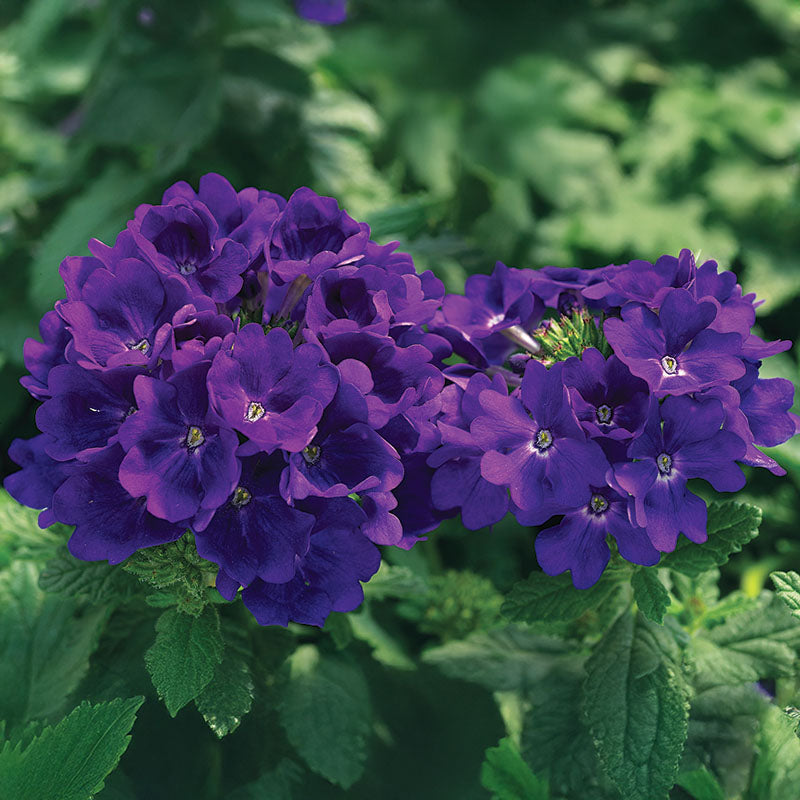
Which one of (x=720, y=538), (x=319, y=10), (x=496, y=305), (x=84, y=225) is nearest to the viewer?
(x=720, y=538)

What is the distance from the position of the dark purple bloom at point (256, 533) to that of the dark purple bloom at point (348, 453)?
0.17 ft

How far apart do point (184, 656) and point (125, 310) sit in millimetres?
470

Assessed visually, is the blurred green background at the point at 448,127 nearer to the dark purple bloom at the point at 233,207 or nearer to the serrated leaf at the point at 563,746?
the dark purple bloom at the point at 233,207

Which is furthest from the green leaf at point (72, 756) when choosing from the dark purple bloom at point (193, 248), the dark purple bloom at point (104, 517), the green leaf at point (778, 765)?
the green leaf at point (778, 765)

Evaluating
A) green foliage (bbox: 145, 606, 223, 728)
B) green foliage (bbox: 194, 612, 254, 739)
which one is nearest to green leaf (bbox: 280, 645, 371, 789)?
green foliage (bbox: 194, 612, 254, 739)

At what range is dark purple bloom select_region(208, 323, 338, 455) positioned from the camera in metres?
1.16

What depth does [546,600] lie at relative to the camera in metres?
1.41

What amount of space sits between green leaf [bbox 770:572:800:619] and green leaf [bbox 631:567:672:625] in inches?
5.9

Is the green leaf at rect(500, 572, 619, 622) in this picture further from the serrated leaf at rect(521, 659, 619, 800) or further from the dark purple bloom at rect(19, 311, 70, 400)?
the dark purple bloom at rect(19, 311, 70, 400)

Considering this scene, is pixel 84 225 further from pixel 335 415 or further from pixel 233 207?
pixel 335 415

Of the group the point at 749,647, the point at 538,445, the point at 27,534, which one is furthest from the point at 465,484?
the point at 27,534

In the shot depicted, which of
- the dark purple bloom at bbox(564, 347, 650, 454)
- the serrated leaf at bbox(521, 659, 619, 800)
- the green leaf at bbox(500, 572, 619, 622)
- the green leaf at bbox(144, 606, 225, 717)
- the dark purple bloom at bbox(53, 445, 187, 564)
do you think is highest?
the dark purple bloom at bbox(564, 347, 650, 454)

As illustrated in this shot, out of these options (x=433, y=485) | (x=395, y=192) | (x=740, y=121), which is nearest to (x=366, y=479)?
(x=433, y=485)

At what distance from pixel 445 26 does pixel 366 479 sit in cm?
251
